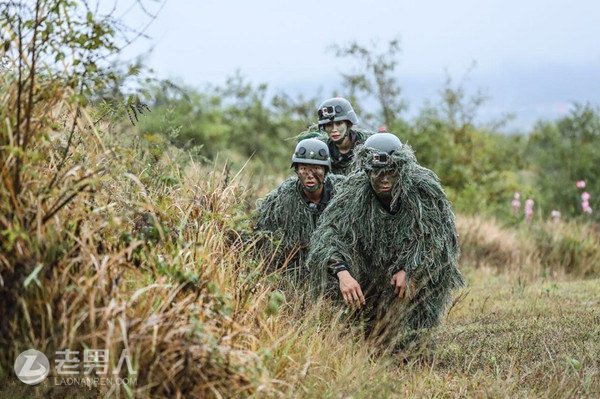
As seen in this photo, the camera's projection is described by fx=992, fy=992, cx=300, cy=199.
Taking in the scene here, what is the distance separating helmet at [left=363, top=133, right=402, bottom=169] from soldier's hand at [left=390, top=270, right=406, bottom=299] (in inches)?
32.2

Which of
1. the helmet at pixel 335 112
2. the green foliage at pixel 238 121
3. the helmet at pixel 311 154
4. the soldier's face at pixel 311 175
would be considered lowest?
the green foliage at pixel 238 121

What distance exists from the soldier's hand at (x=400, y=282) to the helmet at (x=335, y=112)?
109 inches

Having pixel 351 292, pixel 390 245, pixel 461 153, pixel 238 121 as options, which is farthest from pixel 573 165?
pixel 351 292

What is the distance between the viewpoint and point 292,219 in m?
8.70

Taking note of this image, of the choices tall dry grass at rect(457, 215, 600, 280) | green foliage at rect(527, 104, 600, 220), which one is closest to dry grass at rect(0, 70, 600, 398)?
tall dry grass at rect(457, 215, 600, 280)

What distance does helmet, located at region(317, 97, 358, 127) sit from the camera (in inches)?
388

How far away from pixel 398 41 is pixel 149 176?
10343mm

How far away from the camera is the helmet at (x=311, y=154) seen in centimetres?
859

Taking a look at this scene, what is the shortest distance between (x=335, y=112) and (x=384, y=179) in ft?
8.21

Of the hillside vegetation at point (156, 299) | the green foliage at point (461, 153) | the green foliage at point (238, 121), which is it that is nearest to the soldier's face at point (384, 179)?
the hillside vegetation at point (156, 299)

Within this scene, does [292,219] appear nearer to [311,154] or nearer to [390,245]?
[311,154]

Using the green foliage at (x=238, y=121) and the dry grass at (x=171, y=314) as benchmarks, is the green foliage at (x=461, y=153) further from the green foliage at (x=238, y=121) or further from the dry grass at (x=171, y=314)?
the dry grass at (x=171, y=314)

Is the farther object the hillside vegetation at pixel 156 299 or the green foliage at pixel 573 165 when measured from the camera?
the green foliage at pixel 573 165

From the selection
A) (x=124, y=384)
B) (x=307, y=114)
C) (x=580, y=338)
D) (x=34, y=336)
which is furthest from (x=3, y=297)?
(x=307, y=114)
